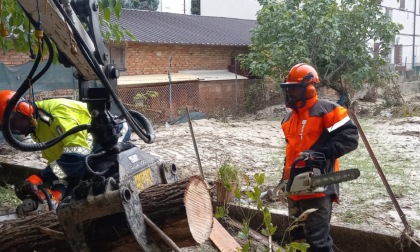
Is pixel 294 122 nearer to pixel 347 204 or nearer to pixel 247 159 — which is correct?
pixel 347 204

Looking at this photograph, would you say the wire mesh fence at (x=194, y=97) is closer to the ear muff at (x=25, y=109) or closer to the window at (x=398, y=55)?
the ear muff at (x=25, y=109)

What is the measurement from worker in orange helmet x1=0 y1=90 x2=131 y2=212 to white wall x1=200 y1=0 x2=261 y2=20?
26.1 meters

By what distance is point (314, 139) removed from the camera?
3865 mm

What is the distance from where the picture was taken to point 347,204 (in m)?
5.69

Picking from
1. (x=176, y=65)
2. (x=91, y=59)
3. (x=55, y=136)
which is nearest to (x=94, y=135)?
(x=91, y=59)

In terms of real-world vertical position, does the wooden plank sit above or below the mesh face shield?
below

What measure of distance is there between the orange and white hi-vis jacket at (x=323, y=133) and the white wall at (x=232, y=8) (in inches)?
1030

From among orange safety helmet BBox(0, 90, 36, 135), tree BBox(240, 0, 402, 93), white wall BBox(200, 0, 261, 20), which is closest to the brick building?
tree BBox(240, 0, 402, 93)

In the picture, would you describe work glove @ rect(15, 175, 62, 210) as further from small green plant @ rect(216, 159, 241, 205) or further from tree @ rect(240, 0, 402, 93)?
tree @ rect(240, 0, 402, 93)

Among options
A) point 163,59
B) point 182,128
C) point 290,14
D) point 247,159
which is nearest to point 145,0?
point 163,59

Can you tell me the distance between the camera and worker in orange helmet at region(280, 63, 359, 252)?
3.75m

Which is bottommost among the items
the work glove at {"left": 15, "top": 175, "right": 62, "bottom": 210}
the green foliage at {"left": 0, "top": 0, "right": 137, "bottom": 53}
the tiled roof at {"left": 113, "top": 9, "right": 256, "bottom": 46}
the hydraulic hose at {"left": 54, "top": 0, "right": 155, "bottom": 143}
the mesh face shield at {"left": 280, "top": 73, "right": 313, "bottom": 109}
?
the work glove at {"left": 15, "top": 175, "right": 62, "bottom": 210}

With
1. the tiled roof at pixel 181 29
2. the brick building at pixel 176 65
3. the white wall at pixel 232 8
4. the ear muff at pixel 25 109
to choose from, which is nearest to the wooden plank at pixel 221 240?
the ear muff at pixel 25 109

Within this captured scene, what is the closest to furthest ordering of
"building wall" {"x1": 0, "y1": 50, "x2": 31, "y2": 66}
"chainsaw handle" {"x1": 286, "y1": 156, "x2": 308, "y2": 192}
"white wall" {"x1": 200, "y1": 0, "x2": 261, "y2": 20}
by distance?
"chainsaw handle" {"x1": 286, "y1": 156, "x2": 308, "y2": 192} → "building wall" {"x1": 0, "y1": 50, "x2": 31, "y2": 66} → "white wall" {"x1": 200, "y1": 0, "x2": 261, "y2": 20}
